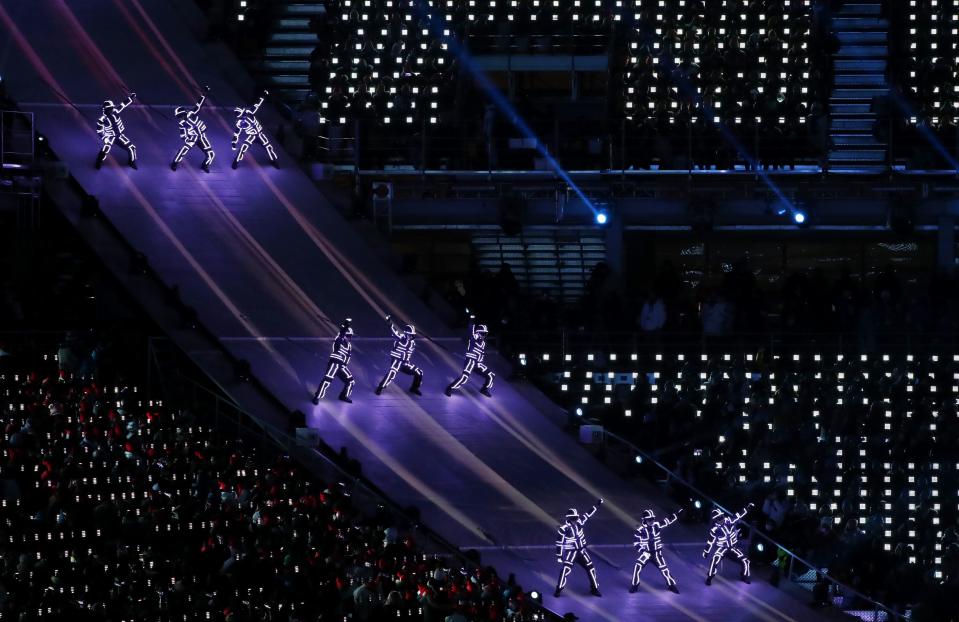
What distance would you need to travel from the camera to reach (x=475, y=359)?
3297 centimetres

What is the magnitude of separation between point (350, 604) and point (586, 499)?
18.2 ft

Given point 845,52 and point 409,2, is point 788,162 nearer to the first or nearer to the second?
point 845,52

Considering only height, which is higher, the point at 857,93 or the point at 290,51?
the point at 290,51

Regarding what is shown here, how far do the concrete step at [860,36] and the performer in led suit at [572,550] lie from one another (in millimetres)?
13924

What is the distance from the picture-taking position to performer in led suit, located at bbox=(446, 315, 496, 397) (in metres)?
32.8

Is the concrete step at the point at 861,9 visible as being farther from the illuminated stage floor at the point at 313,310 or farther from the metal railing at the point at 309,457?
the metal railing at the point at 309,457

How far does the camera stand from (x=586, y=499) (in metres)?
30.7

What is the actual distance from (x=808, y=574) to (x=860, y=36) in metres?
12.8

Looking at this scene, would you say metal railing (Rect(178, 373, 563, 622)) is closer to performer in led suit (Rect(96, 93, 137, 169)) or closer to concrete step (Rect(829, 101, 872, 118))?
performer in led suit (Rect(96, 93, 137, 169))

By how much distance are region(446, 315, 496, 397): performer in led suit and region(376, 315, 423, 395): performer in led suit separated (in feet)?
1.53

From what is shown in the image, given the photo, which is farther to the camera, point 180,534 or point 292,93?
point 292,93

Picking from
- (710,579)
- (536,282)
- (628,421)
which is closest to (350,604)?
(710,579)

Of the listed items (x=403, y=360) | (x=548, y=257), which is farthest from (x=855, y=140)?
(x=403, y=360)

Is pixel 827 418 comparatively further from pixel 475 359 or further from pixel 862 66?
pixel 862 66
